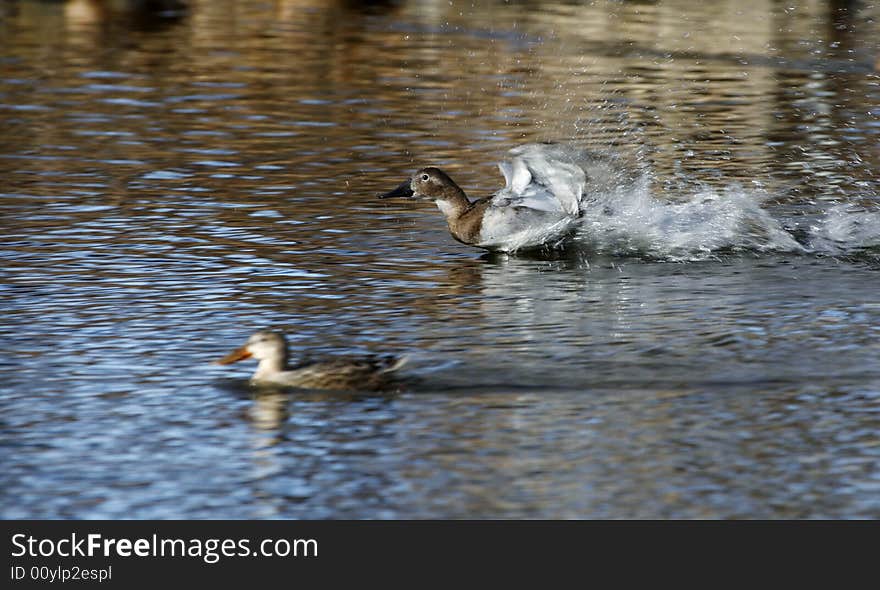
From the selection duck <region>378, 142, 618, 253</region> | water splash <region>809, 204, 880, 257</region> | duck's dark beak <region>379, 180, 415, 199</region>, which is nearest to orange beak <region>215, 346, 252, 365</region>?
duck <region>378, 142, 618, 253</region>

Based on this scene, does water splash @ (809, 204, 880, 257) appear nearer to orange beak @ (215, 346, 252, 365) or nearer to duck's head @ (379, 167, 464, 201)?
duck's head @ (379, 167, 464, 201)

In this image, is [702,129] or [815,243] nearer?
[815,243]

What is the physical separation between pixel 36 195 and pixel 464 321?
660cm

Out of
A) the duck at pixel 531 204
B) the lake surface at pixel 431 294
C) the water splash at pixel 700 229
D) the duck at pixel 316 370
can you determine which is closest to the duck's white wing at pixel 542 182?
the duck at pixel 531 204

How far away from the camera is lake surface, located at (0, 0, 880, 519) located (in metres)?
8.99

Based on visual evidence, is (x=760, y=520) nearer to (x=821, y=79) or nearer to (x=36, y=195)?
(x=36, y=195)

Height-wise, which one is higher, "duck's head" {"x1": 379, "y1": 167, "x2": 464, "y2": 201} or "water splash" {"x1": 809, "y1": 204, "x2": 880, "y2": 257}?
"duck's head" {"x1": 379, "y1": 167, "x2": 464, "y2": 201}

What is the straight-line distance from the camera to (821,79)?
26.2 metres

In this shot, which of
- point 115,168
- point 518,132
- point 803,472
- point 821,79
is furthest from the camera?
point 821,79

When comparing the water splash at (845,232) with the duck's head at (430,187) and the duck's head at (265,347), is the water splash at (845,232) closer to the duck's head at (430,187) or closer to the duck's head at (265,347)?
the duck's head at (430,187)

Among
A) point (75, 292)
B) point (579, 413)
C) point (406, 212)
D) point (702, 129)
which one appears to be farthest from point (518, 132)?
point (579, 413)

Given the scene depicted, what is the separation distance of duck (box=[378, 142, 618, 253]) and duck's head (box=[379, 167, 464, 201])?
0.6 inches

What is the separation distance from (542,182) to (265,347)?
5.22 meters
